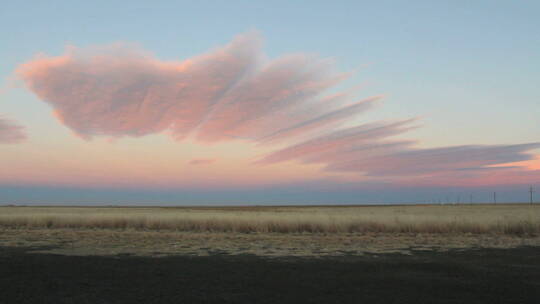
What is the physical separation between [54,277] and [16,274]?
1482mm

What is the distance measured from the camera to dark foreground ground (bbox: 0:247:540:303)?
975cm

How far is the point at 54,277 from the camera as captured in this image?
12.4 meters

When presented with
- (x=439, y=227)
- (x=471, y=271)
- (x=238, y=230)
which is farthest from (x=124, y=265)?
(x=439, y=227)

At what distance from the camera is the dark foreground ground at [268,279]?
975 cm

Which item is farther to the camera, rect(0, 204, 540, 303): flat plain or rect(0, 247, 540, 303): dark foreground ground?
rect(0, 204, 540, 303): flat plain

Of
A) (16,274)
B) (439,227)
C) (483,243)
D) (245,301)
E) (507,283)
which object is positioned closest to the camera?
(245,301)

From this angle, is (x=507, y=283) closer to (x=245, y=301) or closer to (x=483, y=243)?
(x=245, y=301)

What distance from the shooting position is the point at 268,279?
39.7ft

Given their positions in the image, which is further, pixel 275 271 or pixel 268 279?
pixel 275 271

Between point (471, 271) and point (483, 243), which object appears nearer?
point (471, 271)

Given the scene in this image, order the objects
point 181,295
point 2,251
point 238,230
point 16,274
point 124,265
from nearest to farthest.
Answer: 1. point 181,295
2. point 16,274
3. point 124,265
4. point 2,251
5. point 238,230

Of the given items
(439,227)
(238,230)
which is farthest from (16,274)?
(439,227)

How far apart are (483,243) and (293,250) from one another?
39.1 feet

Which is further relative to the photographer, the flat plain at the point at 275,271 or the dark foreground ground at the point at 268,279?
the flat plain at the point at 275,271
